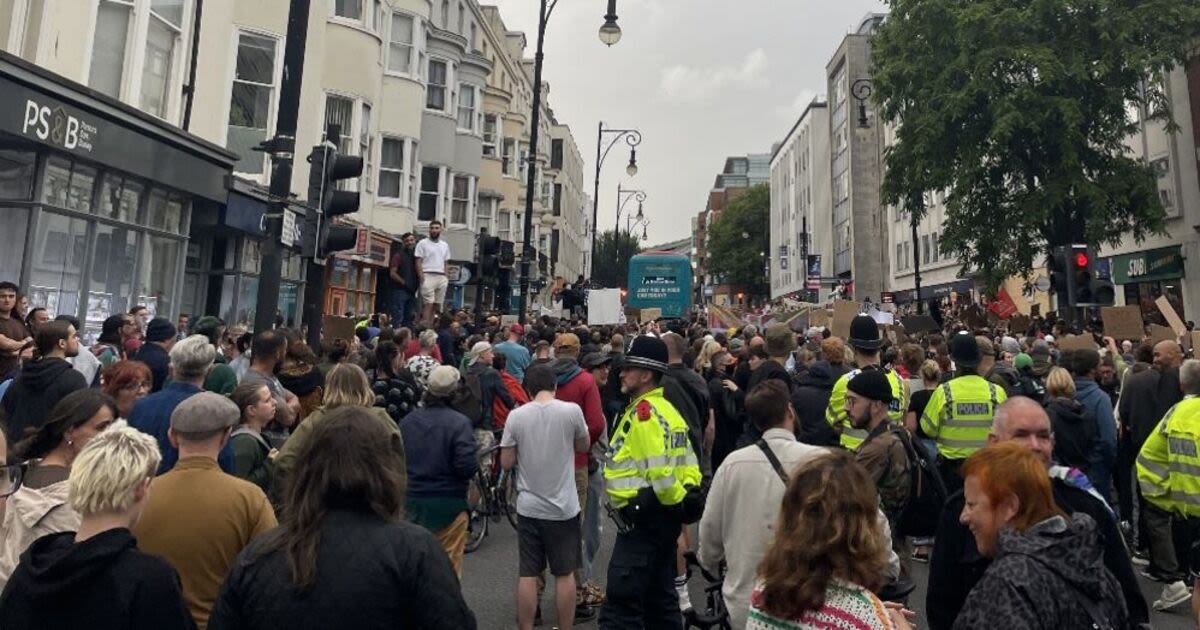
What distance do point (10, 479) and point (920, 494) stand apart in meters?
4.40

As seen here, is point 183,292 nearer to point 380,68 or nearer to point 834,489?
point 380,68

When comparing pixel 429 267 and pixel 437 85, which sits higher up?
pixel 437 85

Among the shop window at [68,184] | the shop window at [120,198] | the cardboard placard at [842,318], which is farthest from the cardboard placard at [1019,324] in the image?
the shop window at [68,184]

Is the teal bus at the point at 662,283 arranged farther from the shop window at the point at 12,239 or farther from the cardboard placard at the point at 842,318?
the shop window at the point at 12,239

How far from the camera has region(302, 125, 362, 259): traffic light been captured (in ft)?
25.6

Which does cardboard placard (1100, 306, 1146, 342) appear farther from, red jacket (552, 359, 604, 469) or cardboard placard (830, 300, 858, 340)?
red jacket (552, 359, 604, 469)

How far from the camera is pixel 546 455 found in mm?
5594

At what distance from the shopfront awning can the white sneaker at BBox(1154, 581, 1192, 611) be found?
13158mm

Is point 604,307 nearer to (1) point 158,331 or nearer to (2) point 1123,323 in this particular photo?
(2) point 1123,323

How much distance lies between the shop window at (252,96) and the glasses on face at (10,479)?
15.3 m

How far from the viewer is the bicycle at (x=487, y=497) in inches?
332

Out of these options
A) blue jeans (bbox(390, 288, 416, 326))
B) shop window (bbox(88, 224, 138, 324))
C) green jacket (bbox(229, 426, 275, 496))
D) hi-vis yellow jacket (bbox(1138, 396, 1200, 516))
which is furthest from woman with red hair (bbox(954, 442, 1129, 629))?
blue jeans (bbox(390, 288, 416, 326))

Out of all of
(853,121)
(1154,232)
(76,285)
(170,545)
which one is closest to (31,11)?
(76,285)

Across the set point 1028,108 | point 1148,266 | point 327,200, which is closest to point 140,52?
point 327,200
